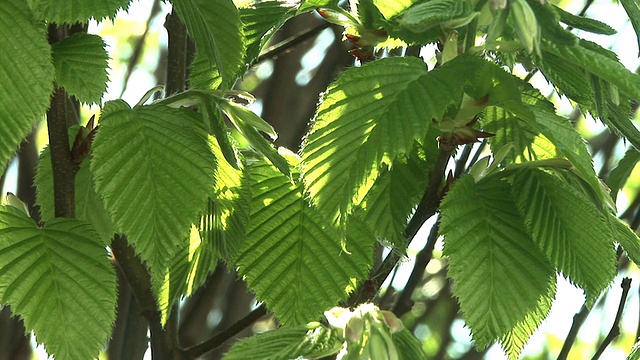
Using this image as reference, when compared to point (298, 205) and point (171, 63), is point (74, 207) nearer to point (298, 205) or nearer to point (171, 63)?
point (298, 205)

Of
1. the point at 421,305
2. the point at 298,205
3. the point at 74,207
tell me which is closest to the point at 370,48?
the point at 298,205

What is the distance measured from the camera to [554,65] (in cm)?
67

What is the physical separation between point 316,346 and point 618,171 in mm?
509

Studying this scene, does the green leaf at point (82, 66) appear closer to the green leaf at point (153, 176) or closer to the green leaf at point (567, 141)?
the green leaf at point (153, 176)

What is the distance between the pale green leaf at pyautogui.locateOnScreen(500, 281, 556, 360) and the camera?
0.71 metres

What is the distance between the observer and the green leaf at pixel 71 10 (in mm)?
629

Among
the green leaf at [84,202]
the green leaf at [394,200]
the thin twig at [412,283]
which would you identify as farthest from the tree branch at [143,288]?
the thin twig at [412,283]

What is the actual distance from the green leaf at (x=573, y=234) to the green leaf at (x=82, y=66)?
1.11 ft

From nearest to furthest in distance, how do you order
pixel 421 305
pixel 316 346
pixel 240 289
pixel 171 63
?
1. pixel 316 346
2. pixel 171 63
3. pixel 240 289
4. pixel 421 305

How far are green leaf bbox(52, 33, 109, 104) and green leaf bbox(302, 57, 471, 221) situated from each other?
20 cm

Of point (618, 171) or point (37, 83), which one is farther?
point (618, 171)

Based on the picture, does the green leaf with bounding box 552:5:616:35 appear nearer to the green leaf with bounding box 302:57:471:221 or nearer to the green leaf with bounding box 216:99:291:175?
the green leaf with bounding box 302:57:471:221

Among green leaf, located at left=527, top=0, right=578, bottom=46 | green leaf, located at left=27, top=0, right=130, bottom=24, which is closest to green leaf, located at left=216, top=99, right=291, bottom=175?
green leaf, located at left=27, top=0, right=130, bottom=24

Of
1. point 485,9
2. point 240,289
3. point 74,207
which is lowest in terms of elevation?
point 485,9
